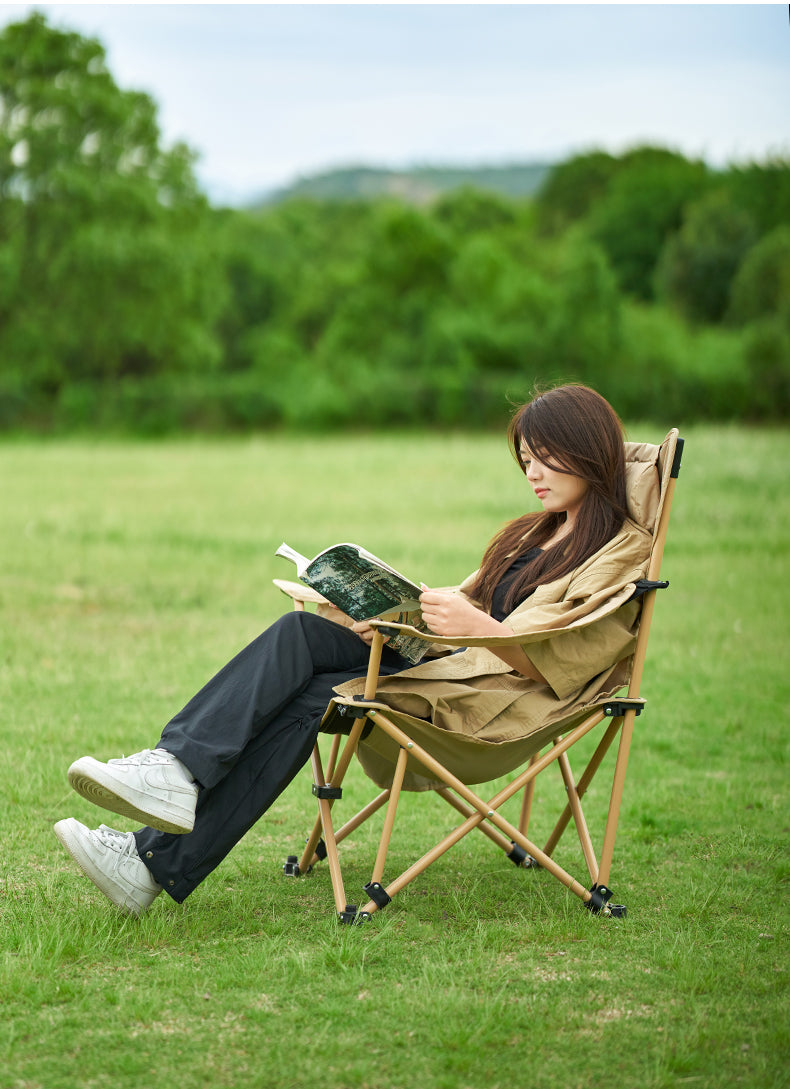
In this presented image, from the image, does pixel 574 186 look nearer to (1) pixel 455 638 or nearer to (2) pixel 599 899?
(2) pixel 599 899

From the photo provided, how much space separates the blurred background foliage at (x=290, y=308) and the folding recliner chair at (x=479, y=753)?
2001 cm

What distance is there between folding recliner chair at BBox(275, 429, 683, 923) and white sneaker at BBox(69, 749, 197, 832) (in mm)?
409

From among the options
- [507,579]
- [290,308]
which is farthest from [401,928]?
[290,308]

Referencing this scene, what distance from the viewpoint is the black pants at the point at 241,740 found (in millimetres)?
2869

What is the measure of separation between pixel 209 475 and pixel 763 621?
1144cm

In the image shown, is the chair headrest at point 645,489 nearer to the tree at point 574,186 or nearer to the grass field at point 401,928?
the grass field at point 401,928

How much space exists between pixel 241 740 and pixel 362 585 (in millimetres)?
461

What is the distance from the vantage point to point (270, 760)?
3.00 m

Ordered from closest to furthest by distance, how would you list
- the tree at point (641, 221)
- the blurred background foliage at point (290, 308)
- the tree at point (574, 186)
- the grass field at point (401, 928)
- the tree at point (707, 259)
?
the grass field at point (401, 928) → the blurred background foliage at point (290, 308) → the tree at point (707, 259) → the tree at point (641, 221) → the tree at point (574, 186)

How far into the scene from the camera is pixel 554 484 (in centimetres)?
331

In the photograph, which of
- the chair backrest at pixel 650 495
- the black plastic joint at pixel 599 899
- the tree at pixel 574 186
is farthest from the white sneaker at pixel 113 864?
the tree at pixel 574 186

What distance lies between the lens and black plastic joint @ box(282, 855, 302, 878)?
139 inches

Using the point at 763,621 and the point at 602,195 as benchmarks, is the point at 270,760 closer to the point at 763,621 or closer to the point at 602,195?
the point at 763,621

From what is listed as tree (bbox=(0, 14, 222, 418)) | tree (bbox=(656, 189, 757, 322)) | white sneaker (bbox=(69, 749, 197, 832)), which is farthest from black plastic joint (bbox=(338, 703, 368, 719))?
tree (bbox=(656, 189, 757, 322))
